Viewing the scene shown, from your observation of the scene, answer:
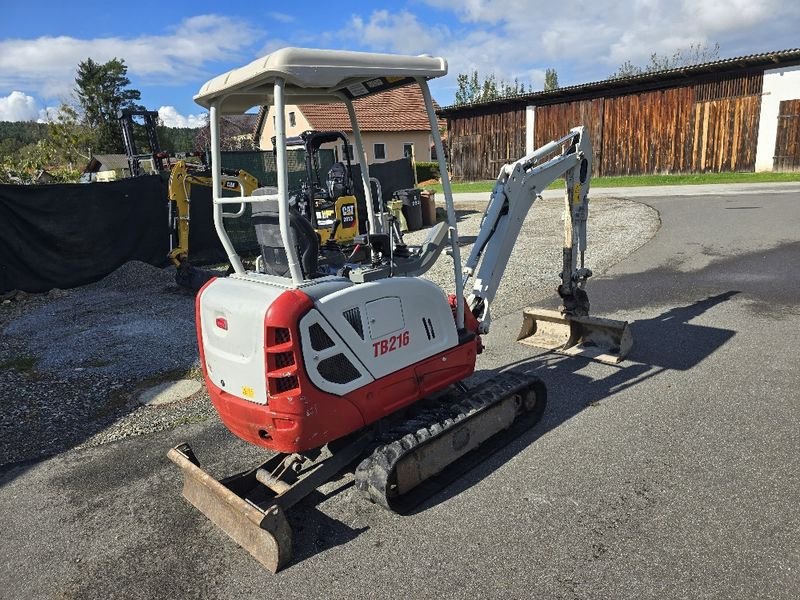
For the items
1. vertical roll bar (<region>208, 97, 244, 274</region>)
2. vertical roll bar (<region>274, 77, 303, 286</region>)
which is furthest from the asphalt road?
vertical roll bar (<region>274, 77, 303, 286</region>)

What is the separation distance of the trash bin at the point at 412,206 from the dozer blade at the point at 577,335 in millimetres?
9746

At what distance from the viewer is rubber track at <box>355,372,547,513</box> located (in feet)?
11.8

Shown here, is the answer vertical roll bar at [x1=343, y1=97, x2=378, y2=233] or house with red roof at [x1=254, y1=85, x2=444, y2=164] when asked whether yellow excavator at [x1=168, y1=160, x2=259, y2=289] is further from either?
house with red roof at [x1=254, y1=85, x2=444, y2=164]

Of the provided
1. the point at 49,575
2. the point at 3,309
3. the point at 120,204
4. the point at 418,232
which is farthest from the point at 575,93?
the point at 49,575

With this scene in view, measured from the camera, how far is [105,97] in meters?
Result: 63.8

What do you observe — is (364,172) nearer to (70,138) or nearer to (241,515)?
(241,515)

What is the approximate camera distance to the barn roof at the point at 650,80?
20.8m

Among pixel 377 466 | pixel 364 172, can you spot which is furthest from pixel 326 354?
pixel 364 172

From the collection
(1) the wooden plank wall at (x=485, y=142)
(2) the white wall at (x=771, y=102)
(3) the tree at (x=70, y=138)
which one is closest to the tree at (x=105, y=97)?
(3) the tree at (x=70, y=138)

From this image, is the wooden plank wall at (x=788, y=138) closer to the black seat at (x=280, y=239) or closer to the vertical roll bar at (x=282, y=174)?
the black seat at (x=280, y=239)

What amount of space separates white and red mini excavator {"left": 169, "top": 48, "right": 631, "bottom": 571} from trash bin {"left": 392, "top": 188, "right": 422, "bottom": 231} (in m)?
11.5

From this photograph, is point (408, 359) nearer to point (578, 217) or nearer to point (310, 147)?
point (578, 217)

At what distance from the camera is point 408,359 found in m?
3.85

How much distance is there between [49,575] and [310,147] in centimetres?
782
